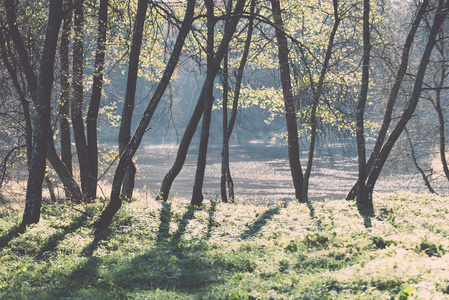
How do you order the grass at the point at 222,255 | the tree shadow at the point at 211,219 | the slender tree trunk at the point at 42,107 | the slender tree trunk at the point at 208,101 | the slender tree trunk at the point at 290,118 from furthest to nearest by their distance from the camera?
1. the slender tree trunk at the point at 290,118
2. the slender tree trunk at the point at 208,101
3. the tree shadow at the point at 211,219
4. the slender tree trunk at the point at 42,107
5. the grass at the point at 222,255

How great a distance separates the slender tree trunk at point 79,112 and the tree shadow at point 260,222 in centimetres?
546

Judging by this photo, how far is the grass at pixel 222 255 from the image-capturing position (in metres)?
4.91

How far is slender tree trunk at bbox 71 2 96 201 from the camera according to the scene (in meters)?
11.4

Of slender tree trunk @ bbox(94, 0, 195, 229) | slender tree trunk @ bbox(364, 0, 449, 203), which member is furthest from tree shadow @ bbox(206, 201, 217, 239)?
slender tree trunk @ bbox(364, 0, 449, 203)

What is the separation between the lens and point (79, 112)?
12.5m

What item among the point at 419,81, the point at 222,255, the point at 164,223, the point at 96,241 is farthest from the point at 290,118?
the point at 96,241

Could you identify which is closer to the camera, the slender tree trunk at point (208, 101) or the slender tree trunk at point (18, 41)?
the slender tree trunk at point (18, 41)

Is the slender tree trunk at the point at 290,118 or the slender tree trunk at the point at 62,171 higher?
Result: the slender tree trunk at the point at 290,118

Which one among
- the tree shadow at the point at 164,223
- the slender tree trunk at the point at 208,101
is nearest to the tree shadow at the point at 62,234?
the tree shadow at the point at 164,223

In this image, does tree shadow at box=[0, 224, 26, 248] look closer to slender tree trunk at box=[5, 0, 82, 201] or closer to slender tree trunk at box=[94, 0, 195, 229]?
slender tree trunk at box=[94, 0, 195, 229]

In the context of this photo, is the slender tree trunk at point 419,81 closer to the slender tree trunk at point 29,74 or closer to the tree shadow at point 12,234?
the slender tree trunk at point 29,74

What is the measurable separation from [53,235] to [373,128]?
46.8 feet

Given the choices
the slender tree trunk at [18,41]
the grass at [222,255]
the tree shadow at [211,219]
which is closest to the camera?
the grass at [222,255]

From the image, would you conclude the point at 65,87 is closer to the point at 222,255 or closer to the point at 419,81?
the point at 222,255
